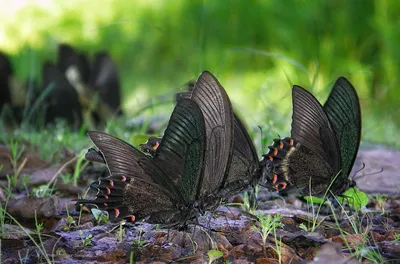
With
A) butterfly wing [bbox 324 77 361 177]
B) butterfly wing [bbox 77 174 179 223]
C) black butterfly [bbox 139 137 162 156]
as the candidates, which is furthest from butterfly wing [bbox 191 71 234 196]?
butterfly wing [bbox 324 77 361 177]

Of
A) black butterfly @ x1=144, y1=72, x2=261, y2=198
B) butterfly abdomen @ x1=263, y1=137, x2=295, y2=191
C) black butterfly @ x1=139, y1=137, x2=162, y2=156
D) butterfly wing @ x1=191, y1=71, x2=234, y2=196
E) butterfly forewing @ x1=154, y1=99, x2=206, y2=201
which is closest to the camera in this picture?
butterfly forewing @ x1=154, y1=99, x2=206, y2=201

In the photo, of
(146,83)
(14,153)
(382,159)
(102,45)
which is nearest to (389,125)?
(382,159)

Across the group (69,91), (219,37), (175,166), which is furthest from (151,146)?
(219,37)

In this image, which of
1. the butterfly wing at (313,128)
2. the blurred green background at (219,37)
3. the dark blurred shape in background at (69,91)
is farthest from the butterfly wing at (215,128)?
the blurred green background at (219,37)

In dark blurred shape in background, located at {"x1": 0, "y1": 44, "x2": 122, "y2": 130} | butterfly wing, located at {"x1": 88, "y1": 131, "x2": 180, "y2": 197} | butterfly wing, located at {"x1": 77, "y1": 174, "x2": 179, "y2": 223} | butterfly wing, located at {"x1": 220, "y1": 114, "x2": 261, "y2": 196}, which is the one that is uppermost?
dark blurred shape in background, located at {"x1": 0, "y1": 44, "x2": 122, "y2": 130}

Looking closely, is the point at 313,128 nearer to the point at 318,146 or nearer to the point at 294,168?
the point at 318,146

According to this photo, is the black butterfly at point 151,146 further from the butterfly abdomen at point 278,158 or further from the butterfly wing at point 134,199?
the butterfly abdomen at point 278,158

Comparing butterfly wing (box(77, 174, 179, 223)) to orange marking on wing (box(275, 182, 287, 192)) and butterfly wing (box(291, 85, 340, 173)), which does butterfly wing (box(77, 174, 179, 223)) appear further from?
butterfly wing (box(291, 85, 340, 173))
